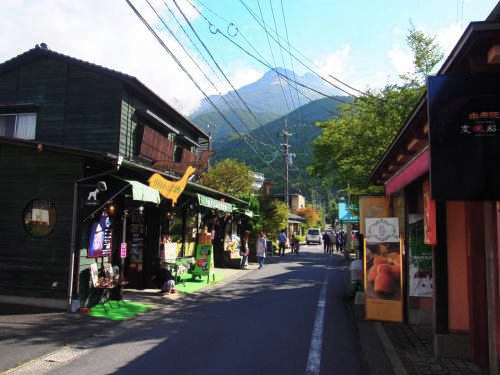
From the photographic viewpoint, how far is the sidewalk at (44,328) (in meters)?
6.21

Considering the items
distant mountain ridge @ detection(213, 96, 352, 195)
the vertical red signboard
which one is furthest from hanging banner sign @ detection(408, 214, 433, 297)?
distant mountain ridge @ detection(213, 96, 352, 195)

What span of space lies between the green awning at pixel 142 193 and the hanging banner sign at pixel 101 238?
1.32m

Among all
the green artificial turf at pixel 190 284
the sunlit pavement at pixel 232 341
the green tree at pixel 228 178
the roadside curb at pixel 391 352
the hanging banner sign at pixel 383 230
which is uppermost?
the green tree at pixel 228 178

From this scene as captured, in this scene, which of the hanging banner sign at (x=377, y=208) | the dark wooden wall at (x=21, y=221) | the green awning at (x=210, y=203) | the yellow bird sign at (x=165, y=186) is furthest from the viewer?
the green awning at (x=210, y=203)

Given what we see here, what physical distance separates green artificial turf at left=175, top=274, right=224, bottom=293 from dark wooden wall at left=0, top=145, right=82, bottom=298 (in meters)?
4.17

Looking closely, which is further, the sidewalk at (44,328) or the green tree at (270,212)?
the green tree at (270,212)

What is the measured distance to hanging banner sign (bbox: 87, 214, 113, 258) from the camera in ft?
31.9

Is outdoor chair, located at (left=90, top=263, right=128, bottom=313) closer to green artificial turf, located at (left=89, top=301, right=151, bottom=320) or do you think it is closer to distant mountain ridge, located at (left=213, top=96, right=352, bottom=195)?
green artificial turf, located at (left=89, top=301, right=151, bottom=320)

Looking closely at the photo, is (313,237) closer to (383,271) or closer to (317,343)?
(383,271)

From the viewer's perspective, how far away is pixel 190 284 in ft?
45.8

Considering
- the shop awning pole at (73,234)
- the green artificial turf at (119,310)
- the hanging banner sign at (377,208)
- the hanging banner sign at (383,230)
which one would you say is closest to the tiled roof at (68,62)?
the shop awning pole at (73,234)

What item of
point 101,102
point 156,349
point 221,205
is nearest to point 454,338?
point 156,349

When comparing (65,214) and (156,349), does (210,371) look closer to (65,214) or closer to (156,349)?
(156,349)

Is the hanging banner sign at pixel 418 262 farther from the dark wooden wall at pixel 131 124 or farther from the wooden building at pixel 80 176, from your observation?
the dark wooden wall at pixel 131 124
